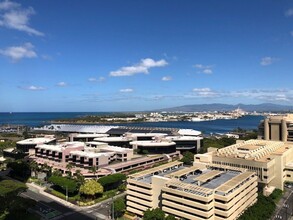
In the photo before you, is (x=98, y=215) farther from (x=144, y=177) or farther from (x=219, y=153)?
(x=219, y=153)

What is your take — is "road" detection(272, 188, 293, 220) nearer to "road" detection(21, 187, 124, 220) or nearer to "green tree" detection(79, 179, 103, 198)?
"road" detection(21, 187, 124, 220)

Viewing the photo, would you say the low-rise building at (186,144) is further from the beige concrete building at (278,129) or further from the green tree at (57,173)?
the green tree at (57,173)

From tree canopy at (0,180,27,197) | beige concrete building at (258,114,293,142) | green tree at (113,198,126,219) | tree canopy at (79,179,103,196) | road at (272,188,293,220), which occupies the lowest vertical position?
road at (272,188,293,220)

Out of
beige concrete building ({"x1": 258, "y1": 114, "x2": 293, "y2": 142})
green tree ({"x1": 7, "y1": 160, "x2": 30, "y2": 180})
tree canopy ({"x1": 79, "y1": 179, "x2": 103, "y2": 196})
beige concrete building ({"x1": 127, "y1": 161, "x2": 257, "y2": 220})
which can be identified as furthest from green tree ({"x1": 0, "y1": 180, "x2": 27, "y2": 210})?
beige concrete building ({"x1": 258, "y1": 114, "x2": 293, "y2": 142})

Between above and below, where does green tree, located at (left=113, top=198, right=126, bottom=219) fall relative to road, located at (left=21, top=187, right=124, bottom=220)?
above

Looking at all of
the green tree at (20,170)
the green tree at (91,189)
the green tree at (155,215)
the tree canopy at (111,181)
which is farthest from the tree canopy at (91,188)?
the green tree at (20,170)

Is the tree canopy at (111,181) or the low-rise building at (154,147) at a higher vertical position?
the low-rise building at (154,147)
